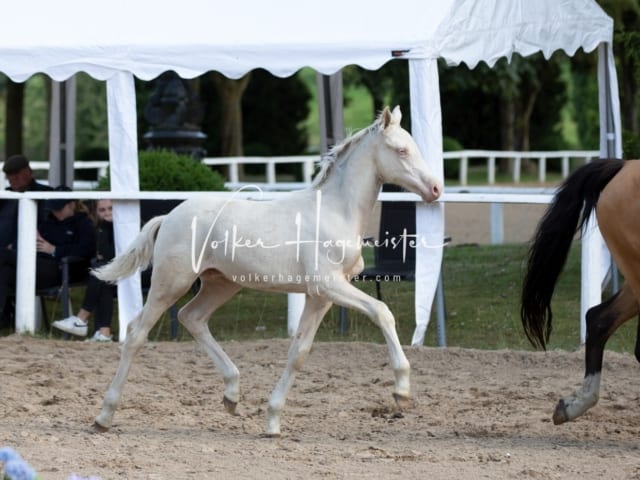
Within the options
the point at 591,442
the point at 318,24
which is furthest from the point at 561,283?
the point at 591,442

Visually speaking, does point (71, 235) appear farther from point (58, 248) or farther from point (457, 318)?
point (457, 318)

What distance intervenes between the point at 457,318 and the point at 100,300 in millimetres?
3051

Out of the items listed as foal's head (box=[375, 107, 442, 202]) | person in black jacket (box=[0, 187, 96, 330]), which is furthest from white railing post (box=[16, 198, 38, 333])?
foal's head (box=[375, 107, 442, 202])

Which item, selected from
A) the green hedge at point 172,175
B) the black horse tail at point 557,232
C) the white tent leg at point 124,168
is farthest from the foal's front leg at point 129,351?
the green hedge at point 172,175

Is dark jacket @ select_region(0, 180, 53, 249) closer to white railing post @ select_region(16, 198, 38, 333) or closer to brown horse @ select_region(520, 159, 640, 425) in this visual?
white railing post @ select_region(16, 198, 38, 333)

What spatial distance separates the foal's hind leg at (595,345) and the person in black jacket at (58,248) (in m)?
4.49

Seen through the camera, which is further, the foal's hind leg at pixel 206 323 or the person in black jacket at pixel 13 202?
the person in black jacket at pixel 13 202

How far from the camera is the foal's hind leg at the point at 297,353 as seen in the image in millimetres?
5938

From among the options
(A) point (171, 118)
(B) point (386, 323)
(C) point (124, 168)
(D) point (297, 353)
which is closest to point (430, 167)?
(C) point (124, 168)

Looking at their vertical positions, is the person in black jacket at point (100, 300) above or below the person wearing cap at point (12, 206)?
below

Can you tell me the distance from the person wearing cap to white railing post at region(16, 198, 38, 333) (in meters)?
0.23

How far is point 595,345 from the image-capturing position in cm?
624

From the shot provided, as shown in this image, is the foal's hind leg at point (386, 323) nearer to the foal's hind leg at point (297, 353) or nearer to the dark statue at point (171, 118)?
the foal's hind leg at point (297, 353)

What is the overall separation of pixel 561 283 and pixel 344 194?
6.37 m
